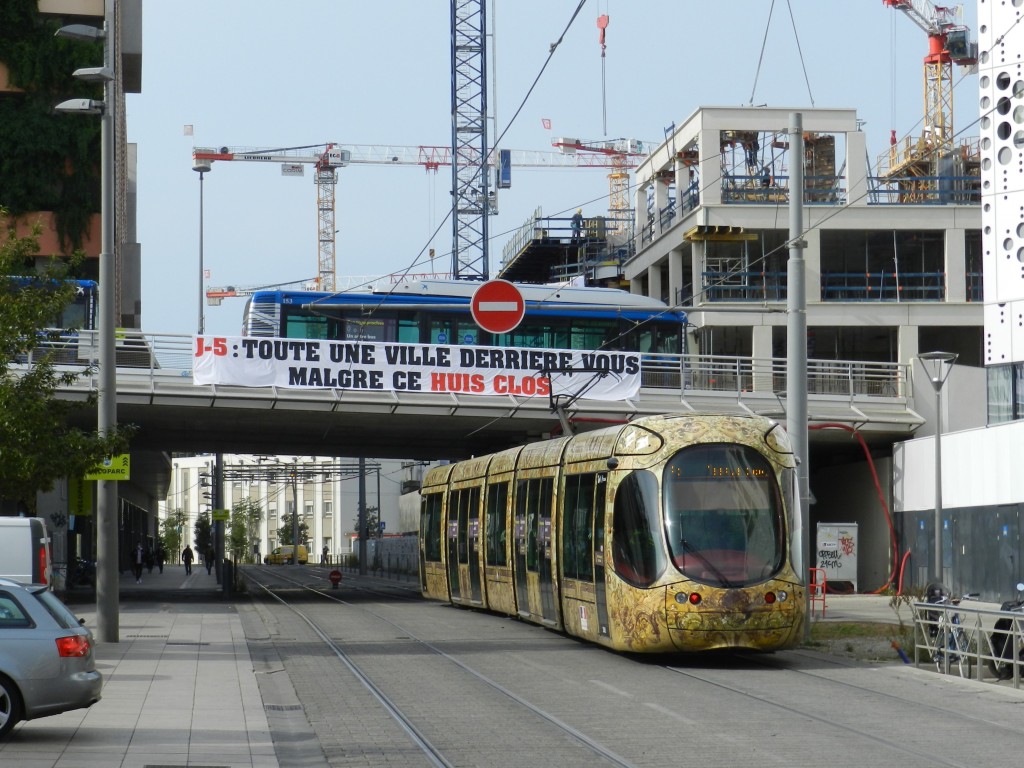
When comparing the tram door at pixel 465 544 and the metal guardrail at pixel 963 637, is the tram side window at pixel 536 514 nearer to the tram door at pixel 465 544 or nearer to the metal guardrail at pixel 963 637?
the tram door at pixel 465 544

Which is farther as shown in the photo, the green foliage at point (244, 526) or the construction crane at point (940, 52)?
the green foliage at point (244, 526)

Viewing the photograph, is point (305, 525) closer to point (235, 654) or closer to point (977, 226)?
point (977, 226)

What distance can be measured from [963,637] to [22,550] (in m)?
11.9

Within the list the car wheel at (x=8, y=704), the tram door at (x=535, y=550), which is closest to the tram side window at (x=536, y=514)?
the tram door at (x=535, y=550)

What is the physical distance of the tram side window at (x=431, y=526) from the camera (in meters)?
32.1

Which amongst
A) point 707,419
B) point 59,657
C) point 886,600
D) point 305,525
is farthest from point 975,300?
point 305,525

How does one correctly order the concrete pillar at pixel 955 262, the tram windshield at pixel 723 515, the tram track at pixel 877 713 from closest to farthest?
the tram track at pixel 877 713 → the tram windshield at pixel 723 515 → the concrete pillar at pixel 955 262

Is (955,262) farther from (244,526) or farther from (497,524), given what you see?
(244,526)

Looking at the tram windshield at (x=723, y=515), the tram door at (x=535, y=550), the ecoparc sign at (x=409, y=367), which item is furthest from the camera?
the ecoparc sign at (x=409, y=367)

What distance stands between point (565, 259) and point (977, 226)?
2729cm

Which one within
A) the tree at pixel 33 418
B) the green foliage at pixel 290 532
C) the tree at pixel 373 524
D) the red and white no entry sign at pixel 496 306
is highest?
the red and white no entry sign at pixel 496 306

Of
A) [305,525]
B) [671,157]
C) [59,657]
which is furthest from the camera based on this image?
[305,525]

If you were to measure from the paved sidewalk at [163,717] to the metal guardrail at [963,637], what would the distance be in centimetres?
766

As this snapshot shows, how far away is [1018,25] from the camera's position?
109ft
